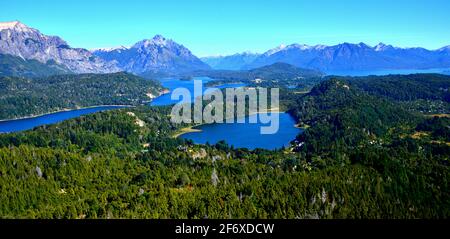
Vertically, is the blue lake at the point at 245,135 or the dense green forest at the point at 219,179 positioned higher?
the dense green forest at the point at 219,179

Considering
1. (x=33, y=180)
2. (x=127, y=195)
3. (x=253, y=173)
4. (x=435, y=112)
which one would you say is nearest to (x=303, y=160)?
(x=253, y=173)

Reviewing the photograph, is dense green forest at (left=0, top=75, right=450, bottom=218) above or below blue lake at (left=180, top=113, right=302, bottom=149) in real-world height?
above

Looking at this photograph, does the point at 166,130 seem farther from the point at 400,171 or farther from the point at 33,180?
the point at 400,171

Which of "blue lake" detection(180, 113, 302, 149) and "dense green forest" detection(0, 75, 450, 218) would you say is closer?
"dense green forest" detection(0, 75, 450, 218)

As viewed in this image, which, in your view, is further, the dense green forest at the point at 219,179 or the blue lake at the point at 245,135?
the blue lake at the point at 245,135

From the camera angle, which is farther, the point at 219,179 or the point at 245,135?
the point at 245,135
